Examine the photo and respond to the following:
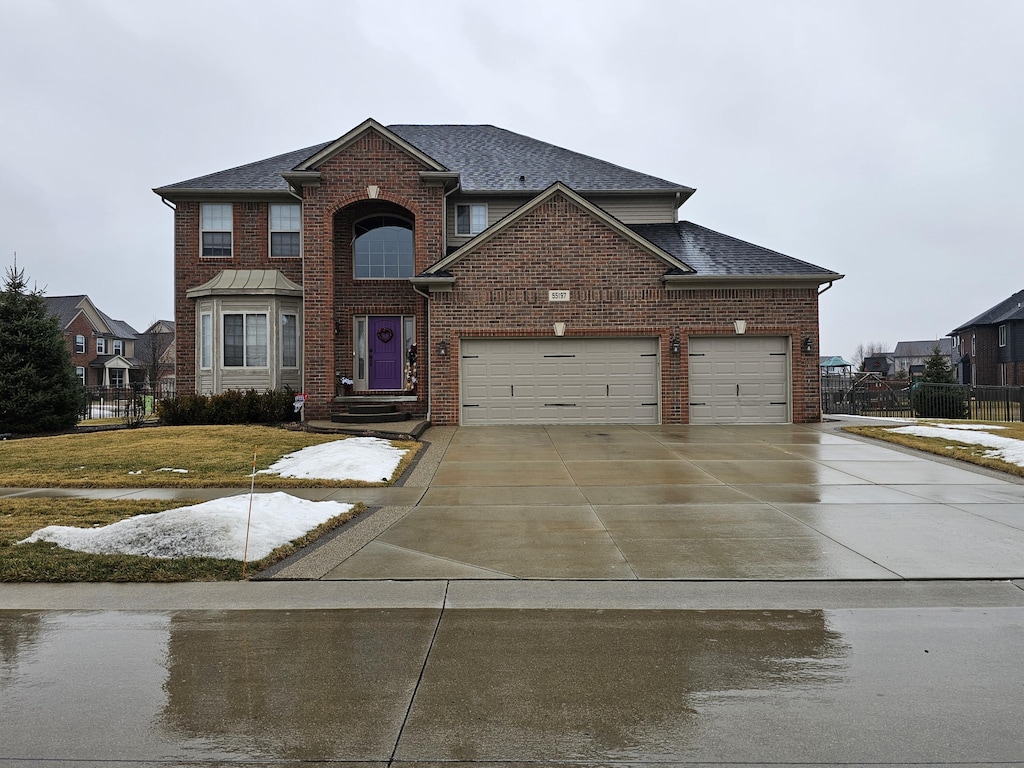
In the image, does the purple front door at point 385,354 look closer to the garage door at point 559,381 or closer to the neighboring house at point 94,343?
the garage door at point 559,381

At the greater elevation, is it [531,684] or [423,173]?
[423,173]

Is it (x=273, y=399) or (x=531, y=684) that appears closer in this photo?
(x=531, y=684)

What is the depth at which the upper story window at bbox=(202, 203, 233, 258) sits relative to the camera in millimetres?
21500

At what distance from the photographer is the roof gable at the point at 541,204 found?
58.9 ft

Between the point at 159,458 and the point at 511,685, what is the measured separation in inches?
409

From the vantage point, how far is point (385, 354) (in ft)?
68.3

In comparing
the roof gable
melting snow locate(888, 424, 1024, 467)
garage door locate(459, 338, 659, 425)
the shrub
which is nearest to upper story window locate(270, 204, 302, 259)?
the shrub

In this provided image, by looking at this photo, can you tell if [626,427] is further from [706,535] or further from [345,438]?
[706,535]

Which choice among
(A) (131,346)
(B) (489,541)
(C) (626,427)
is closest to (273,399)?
(C) (626,427)

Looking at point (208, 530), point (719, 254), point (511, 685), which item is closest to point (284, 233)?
point (719, 254)

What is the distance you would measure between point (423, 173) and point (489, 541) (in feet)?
47.5

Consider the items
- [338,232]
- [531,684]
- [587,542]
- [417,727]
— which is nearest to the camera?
[417,727]

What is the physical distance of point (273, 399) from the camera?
18.8 meters

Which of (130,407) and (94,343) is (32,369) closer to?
(130,407)
